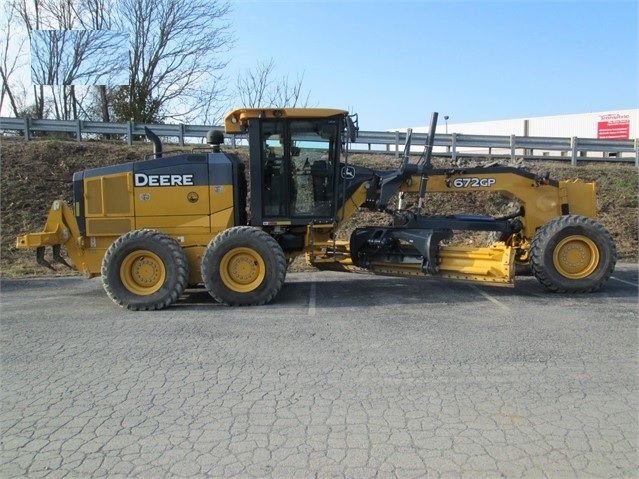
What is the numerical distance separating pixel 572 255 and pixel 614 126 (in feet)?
98.9

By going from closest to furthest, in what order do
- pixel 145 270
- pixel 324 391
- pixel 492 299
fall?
pixel 324 391, pixel 145 270, pixel 492 299

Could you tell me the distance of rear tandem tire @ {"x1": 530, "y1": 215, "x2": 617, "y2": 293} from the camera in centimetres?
797

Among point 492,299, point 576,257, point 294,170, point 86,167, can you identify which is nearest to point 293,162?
point 294,170

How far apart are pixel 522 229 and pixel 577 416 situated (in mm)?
5398

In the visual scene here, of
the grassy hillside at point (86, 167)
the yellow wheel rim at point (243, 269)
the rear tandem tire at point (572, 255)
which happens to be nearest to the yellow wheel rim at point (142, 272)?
the yellow wheel rim at point (243, 269)

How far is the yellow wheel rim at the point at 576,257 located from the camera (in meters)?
8.04

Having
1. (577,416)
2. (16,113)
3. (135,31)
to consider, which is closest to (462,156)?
(577,416)

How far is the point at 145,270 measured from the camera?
25.2ft

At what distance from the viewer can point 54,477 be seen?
3.14m

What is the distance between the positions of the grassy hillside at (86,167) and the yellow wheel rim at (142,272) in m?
4.39

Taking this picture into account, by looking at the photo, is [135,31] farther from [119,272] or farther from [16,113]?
[119,272]

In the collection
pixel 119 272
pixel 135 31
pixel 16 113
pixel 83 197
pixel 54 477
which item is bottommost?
pixel 54 477

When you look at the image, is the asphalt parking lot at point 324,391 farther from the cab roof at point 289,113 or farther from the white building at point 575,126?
the white building at point 575,126

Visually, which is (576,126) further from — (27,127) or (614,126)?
(27,127)
